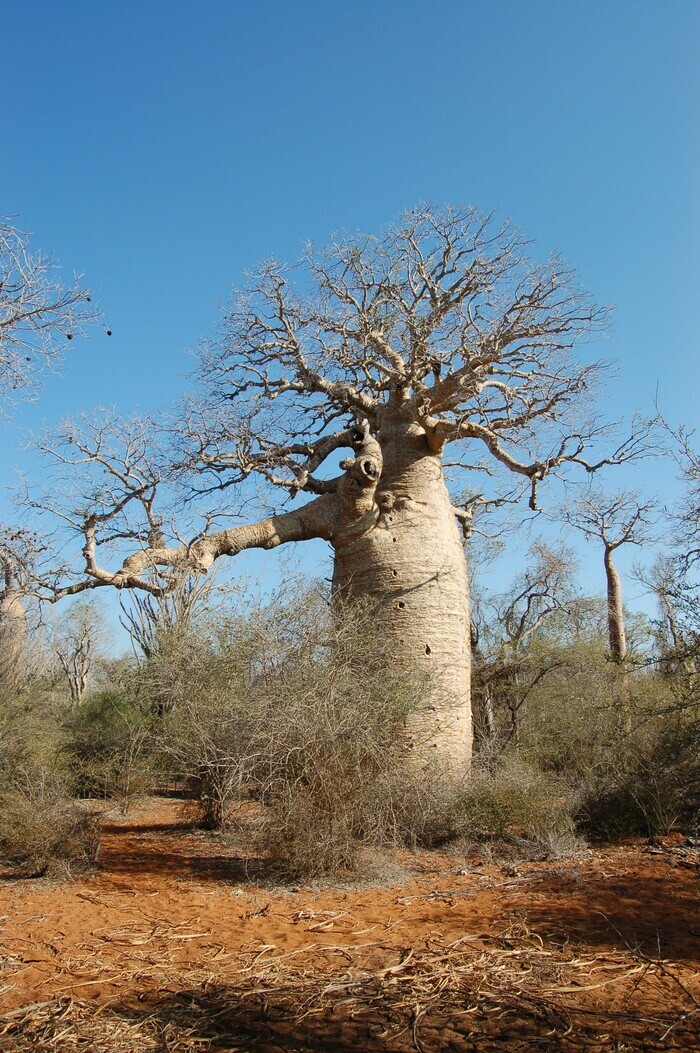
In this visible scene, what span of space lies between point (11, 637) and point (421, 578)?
4.50m

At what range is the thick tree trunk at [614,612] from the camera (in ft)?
37.3

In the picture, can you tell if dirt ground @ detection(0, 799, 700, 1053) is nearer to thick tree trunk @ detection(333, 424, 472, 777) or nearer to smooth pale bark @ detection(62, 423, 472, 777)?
thick tree trunk @ detection(333, 424, 472, 777)

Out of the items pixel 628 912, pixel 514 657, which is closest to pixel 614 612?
pixel 514 657

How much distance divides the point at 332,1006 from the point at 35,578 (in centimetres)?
580

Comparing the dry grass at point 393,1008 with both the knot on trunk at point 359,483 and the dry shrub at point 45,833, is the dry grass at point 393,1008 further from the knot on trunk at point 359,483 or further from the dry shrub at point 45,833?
the knot on trunk at point 359,483

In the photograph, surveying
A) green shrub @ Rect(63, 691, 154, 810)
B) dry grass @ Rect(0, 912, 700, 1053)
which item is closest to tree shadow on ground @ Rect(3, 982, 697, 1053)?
dry grass @ Rect(0, 912, 700, 1053)

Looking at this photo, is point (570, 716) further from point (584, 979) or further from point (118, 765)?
point (584, 979)

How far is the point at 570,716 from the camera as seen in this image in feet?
26.5

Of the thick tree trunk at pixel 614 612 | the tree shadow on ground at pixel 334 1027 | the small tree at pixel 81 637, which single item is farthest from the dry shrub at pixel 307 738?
the small tree at pixel 81 637

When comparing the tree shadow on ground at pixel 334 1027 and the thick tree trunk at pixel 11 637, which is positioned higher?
the thick tree trunk at pixel 11 637

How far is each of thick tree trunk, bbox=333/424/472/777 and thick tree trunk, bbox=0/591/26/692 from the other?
352 cm

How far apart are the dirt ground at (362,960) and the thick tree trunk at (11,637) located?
3.66 m

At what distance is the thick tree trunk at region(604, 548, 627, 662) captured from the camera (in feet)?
37.3

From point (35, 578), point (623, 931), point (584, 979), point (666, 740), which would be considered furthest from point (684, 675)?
point (35, 578)
